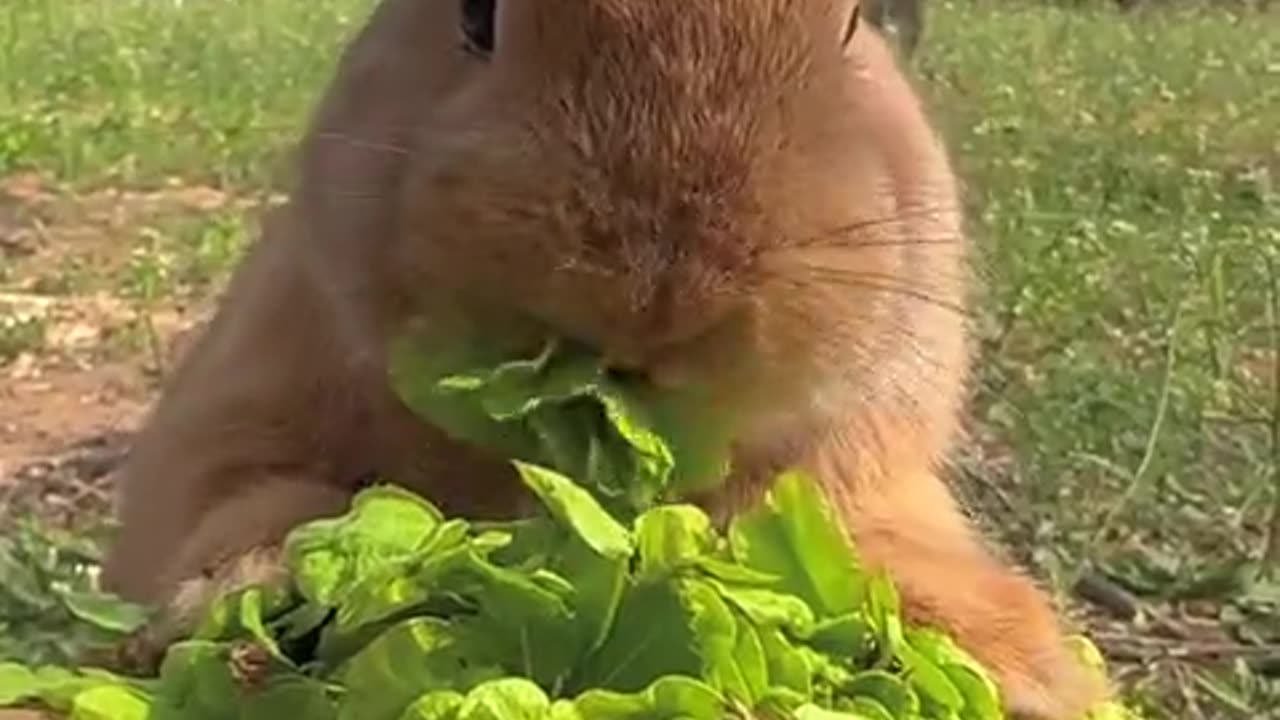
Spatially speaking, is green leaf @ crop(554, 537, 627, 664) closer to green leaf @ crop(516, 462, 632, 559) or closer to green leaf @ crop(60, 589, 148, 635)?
green leaf @ crop(516, 462, 632, 559)

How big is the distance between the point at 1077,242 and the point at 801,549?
608 cm

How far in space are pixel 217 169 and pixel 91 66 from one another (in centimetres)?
378

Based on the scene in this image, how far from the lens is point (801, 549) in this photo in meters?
2.31

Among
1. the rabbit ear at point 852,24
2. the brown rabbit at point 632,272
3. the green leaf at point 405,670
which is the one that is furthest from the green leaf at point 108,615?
the rabbit ear at point 852,24

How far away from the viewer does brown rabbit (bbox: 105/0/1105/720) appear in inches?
87.7

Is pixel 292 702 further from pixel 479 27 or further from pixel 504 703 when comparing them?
pixel 479 27

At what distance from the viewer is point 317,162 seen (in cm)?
296

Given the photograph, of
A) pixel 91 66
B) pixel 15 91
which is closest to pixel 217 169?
pixel 15 91

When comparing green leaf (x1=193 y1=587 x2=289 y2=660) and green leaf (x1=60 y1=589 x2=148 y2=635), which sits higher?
green leaf (x1=193 y1=587 x2=289 y2=660)

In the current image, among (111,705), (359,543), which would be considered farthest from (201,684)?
(359,543)

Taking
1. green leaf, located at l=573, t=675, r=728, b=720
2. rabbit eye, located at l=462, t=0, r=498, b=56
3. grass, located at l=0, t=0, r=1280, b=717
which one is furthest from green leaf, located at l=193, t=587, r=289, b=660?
grass, located at l=0, t=0, r=1280, b=717

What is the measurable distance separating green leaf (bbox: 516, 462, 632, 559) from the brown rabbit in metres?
0.11

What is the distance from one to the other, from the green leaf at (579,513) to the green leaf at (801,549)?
0.11 m

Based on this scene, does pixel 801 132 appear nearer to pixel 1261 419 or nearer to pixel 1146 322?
pixel 1261 419
